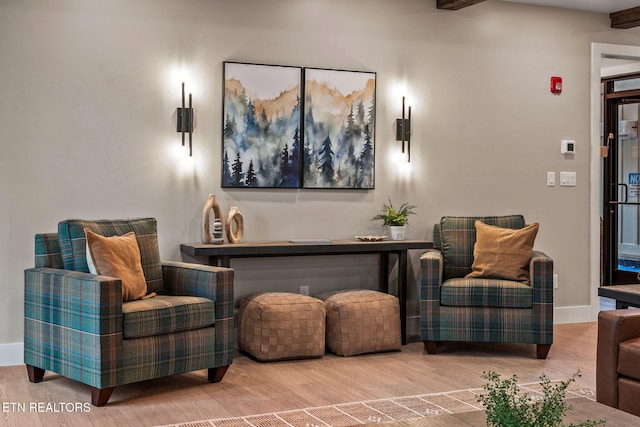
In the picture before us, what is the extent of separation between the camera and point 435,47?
18.6 ft

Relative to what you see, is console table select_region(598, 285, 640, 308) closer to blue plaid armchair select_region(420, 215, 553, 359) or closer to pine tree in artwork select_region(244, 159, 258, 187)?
blue plaid armchair select_region(420, 215, 553, 359)

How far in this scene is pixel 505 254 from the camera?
199 inches

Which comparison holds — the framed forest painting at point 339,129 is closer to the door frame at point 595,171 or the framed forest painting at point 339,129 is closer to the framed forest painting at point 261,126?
the framed forest painting at point 261,126

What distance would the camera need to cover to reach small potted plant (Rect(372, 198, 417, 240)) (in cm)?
536

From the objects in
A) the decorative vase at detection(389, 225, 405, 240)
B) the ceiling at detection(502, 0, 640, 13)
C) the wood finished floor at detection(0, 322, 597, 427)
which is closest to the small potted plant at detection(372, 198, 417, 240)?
the decorative vase at detection(389, 225, 405, 240)

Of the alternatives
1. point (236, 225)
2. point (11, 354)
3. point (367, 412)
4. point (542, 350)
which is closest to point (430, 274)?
point (542, 350)

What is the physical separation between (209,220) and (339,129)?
1153 millimetres

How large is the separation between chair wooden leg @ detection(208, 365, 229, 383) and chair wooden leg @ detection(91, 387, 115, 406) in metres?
0.61

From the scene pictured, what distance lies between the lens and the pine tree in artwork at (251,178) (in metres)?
5.12

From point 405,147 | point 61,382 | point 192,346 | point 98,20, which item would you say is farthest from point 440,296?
point 98,20

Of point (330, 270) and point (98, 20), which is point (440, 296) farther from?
point (98, 20)

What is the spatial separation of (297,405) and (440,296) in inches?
59.3

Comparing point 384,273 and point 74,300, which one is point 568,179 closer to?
point 384,273

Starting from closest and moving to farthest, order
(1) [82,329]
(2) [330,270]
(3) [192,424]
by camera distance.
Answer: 1. (3) [192,424]
2. (1) [82,329]
3. (2) [330,270]
